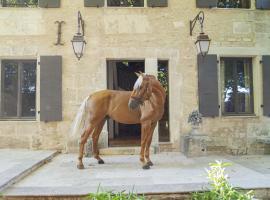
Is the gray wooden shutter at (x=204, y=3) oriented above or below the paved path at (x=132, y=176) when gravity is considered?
above

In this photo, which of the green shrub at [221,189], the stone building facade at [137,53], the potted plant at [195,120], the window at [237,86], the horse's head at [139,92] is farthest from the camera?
the window at [237,86]

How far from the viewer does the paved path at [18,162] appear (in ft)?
→ 17.2

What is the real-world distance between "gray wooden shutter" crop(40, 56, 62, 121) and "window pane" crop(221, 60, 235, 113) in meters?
4.36

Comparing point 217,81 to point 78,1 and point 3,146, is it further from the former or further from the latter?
point 3,146

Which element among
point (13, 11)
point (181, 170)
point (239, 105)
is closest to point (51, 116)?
point (13, 11)

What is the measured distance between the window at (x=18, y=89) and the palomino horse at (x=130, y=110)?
2.70 metres

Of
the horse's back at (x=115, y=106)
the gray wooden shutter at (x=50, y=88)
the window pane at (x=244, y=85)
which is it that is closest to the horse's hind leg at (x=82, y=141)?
the horse's back at (x=115, y=106)

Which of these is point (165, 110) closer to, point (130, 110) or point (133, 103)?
point (130, 110)

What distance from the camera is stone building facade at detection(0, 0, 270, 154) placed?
8766 millimetres

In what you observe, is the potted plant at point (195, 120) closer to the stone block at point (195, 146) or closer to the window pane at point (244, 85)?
the stone block at point (195, 146)

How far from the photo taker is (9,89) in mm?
8938

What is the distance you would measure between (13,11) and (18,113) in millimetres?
2644

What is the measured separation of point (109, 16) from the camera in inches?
351

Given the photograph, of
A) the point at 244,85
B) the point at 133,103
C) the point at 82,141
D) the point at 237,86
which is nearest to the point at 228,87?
the point at 237,86
